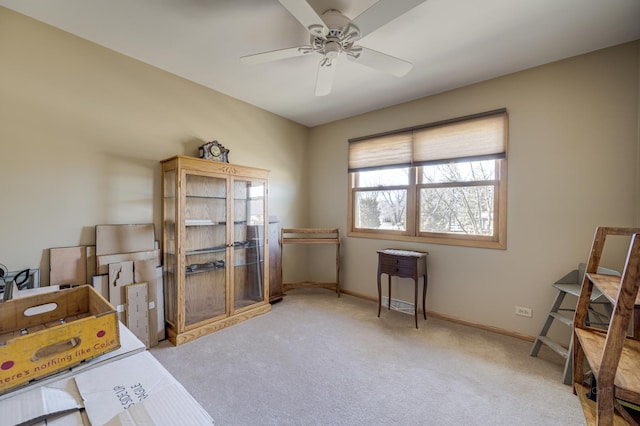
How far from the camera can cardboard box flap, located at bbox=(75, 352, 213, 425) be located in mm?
680

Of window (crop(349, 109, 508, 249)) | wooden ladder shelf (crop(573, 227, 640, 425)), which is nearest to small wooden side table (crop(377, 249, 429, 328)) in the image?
window (crop(349, 109, 508, 249))

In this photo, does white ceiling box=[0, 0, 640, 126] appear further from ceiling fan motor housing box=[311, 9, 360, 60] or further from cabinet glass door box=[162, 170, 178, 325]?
cabinet glass door box=[162, 170, 178, 325]

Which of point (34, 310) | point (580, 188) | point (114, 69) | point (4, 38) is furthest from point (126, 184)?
A: point (580, 188)

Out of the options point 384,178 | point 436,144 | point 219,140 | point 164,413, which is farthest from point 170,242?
point 436,144

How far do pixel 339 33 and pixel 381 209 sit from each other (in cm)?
248

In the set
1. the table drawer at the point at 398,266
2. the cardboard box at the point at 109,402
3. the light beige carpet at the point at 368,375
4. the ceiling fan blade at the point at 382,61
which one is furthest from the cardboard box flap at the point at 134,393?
the table drawer at the point at 398,266

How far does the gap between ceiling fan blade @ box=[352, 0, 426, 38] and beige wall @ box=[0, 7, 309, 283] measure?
224 cm

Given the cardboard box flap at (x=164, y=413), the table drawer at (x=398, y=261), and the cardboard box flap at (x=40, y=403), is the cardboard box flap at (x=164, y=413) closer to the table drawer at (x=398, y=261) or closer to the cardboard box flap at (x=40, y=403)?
the cardboard box flap at (x=40, y=403)

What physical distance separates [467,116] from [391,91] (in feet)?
3.09

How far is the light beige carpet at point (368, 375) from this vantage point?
5.67 ft

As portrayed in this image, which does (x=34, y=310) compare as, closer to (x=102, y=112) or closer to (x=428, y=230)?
(x=102, y=112)

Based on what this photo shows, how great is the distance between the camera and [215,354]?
240 cm

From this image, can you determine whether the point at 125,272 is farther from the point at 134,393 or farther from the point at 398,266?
the point at 398,266

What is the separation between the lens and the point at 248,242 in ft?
11.1
